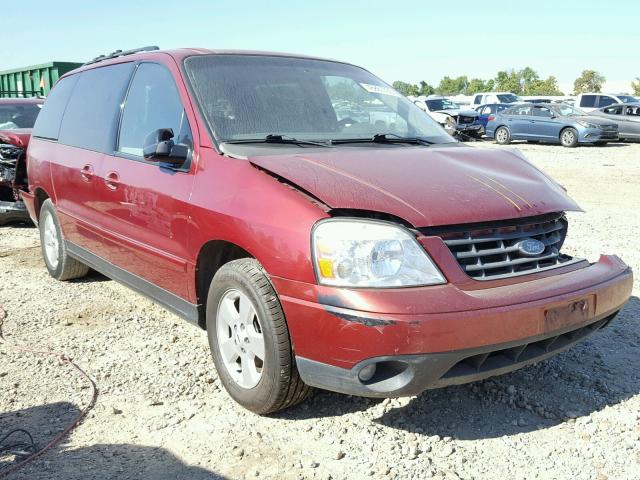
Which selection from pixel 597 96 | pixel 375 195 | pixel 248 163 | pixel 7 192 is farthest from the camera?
pixel 597 96

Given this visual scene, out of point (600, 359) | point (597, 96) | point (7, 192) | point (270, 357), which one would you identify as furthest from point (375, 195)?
point (597, 96)

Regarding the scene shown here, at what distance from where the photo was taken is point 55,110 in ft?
17.9

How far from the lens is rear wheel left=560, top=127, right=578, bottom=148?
20087 millimetres

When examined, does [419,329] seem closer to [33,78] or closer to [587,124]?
[587,124]

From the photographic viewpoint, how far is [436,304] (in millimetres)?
2502

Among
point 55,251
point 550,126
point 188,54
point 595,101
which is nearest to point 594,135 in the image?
point 550,126

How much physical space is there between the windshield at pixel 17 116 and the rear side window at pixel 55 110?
129 inches

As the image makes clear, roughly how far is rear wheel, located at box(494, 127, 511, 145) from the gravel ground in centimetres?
1831

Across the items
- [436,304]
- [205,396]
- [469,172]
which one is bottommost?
[205,396]

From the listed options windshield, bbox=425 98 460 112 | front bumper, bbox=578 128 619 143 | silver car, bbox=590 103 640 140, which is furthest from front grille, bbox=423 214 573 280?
windshield, bbox=425 98 460 112

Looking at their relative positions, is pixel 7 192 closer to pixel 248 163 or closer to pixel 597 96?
pixel 248 163

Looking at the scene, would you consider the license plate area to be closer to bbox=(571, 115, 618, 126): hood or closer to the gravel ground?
the gravel ground

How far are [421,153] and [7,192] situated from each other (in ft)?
20.7

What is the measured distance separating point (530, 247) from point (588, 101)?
79.8 feet
